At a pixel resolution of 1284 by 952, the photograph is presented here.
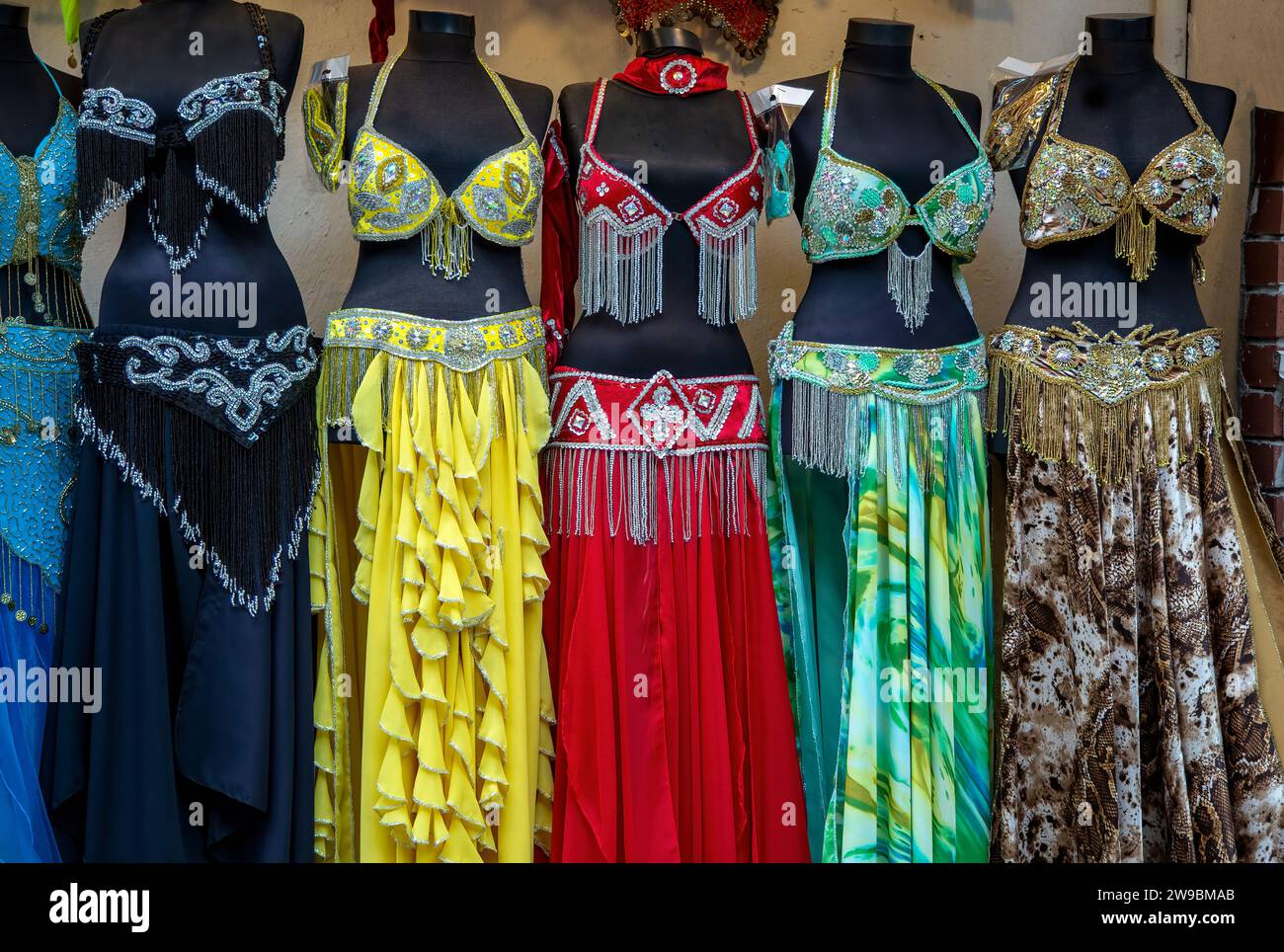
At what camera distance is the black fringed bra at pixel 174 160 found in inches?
106

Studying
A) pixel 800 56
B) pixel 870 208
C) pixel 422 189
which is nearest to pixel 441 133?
pixel 422 189

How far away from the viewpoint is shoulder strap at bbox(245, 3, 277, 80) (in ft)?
9.12

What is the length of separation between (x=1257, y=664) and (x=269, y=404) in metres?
1.97

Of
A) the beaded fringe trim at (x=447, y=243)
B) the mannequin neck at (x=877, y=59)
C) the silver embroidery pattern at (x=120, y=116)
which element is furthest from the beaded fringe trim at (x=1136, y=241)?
the silver embroidery pattern at (x=120, y=116)

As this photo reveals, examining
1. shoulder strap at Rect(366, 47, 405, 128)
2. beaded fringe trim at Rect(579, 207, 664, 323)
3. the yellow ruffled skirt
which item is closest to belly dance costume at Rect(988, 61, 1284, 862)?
beaded fringe trim at Rect(579, 207, 664, 323)

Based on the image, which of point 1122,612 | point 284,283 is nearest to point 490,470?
point 284,283

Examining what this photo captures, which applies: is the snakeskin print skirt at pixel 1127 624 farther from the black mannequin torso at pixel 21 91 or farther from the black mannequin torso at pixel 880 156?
the black mannequin torso at pixel 21 91

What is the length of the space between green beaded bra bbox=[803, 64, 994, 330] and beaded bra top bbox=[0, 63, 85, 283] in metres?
1.43

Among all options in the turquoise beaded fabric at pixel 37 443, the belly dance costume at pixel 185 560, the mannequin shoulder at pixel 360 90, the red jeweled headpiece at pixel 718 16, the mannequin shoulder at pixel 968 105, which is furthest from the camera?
the red jeweled headpiece at pixel 718 16

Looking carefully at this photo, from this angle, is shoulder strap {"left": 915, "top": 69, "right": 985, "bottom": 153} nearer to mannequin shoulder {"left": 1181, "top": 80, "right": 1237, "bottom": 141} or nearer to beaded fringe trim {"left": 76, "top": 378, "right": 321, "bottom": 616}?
mannequin shoulder {"left": 1181, "top": 80, "right": 1237, "bottom": 141}

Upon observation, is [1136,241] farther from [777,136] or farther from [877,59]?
[777,136]

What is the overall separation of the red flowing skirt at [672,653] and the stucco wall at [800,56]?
3.03 feet

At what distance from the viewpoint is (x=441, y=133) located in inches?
111

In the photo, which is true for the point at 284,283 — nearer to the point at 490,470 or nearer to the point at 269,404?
the point at 269,404
